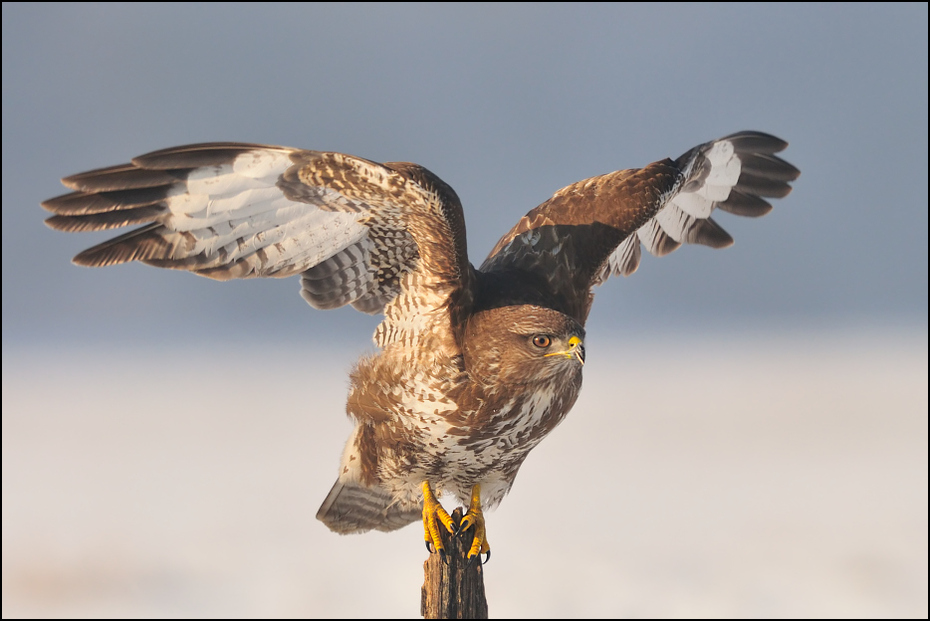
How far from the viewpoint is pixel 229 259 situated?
159 inches

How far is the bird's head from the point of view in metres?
3.76

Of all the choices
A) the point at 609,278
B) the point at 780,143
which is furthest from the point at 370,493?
the point at 780,143

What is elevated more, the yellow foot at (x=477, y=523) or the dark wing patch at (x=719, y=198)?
the dark wing patch at (x=719, y=198)

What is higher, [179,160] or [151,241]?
[179,160]

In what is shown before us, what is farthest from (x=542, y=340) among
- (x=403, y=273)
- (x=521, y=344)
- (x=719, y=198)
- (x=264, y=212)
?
(x=719, y=198)

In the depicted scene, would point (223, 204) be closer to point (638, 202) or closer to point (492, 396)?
point (492, 396)

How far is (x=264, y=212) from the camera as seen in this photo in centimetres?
399

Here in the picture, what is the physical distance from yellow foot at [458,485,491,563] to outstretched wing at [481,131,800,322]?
1.06 meters

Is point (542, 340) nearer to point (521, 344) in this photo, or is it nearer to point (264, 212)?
point (521, 344)

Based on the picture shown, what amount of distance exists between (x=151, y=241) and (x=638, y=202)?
2514 mm

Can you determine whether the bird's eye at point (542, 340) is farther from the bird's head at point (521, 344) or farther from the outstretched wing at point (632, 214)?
the outstretched wing at point (632, 214)

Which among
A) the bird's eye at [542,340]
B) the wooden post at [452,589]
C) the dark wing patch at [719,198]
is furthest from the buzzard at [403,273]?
the dark wing patch at [719,198]

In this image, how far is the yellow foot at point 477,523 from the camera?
436cm

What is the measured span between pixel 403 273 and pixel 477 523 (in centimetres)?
133
